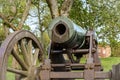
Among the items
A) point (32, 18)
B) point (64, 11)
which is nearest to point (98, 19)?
point (64, 11)

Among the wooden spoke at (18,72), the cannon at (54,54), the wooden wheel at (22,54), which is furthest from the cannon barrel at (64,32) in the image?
the wooden spoke at (18,72)

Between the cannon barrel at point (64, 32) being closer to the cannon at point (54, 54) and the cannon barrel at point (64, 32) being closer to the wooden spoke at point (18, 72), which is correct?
the cannon at point (54, 54)

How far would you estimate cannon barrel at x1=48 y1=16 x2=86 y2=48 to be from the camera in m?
5.86

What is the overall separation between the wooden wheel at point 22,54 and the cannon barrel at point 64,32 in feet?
1.10

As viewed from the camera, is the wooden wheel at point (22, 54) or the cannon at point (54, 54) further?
the cannon at point (54, 54)

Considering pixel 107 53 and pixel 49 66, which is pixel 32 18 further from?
pixel 49 66

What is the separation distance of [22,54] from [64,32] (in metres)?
0.72

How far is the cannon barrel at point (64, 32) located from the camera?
5859mm

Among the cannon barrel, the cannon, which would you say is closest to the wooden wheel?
the cannon

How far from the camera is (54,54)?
21.3 ft

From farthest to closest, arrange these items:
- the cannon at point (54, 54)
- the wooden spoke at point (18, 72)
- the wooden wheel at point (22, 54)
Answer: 1. the wooden spoke at point (18, 72)
2. the cannon at point (54, 54)
3. the wooden wheel at point (22, 54)

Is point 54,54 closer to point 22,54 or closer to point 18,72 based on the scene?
point 22,54

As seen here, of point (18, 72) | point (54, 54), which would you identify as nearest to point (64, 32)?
point (54, 54)

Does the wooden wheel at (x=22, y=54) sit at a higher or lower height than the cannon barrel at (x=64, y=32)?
lower
